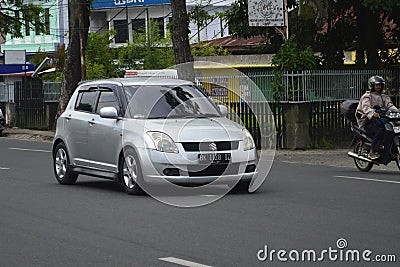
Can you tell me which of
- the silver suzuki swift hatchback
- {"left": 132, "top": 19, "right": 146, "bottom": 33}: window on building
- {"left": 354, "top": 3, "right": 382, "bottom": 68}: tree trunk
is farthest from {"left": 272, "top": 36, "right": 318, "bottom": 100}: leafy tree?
{"left": 132, "top": 19, "right": 146, "bottom": 33}: window on building

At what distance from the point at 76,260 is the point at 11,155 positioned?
1537 cm

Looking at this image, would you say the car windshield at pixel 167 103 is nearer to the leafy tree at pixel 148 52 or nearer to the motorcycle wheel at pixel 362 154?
the motorcycle wheel at pixel 362 154

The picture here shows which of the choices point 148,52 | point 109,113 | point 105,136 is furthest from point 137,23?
point 109,113

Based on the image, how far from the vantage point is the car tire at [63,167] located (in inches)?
614

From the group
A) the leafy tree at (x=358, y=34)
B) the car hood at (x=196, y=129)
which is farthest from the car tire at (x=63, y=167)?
the leafy tree at (x=358, y=34)

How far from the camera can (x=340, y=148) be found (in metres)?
24.5

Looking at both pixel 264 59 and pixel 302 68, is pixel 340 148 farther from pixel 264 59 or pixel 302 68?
pixel 264 59

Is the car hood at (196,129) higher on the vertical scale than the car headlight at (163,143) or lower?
higher

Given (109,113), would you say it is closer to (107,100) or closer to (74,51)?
(107,100)

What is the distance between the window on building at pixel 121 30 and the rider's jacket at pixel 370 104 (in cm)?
5407

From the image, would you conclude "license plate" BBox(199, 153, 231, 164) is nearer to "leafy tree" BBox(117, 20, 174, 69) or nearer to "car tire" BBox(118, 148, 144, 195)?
"car tire" BBox(118, 148, 144, 195)

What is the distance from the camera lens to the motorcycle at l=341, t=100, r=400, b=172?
16.9 meters

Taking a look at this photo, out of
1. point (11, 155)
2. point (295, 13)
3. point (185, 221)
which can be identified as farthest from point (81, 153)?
point (295, 13)

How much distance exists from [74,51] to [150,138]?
2037 cm
